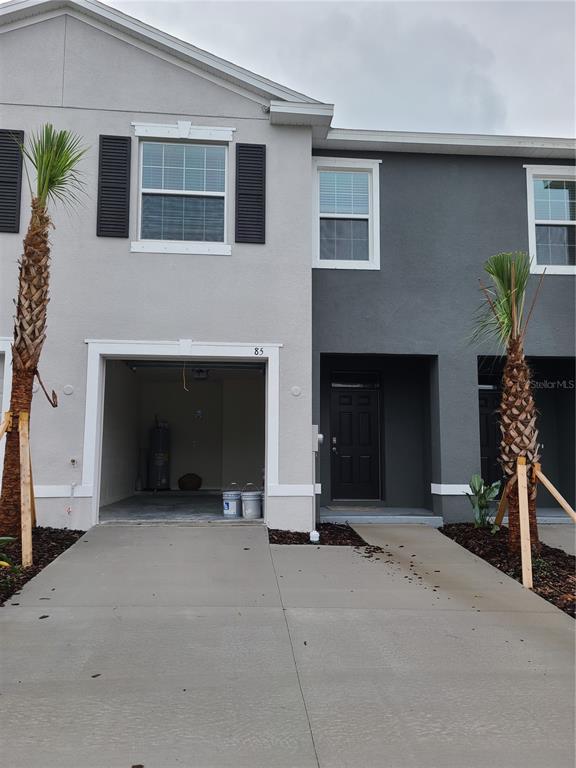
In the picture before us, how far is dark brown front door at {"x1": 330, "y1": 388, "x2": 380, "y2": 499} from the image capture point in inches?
400

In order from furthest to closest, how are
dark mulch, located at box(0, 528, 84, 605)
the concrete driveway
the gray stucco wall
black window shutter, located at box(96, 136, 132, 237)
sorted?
the gray stucco wall → black window shutter, located at box(96, 136, 132, 237) → dark mulch, located at box(0, 528, 84, 605) → the concrete driveway

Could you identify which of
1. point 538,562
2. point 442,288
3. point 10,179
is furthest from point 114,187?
point 538,562

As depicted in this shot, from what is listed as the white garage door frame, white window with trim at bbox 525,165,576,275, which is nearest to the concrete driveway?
the white garage door frame

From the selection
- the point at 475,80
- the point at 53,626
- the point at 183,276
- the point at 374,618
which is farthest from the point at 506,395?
the point at 475,80

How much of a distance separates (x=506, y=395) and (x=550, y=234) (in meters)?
4.11

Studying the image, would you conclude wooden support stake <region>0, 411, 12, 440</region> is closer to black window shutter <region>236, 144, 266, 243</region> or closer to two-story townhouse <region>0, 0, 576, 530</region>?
two-story townhouse <region>0, 0, 576, 530</region>

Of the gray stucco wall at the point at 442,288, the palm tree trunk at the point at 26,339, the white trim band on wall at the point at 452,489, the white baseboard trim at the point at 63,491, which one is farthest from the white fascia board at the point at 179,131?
the white trim band on wall at the point at 452,489

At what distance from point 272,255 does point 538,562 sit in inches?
A: 204

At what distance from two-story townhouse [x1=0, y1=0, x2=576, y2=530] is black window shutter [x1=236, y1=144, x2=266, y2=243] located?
0.09ft

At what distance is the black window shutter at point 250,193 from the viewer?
8.31m

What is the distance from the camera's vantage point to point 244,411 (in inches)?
541

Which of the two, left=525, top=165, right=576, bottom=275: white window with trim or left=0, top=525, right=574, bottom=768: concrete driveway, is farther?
left=525, top=165, right=576, bottom=275: white window with trim

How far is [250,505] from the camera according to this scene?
845cm

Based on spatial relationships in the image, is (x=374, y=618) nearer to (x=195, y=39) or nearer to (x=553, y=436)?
(x=553, y=436)
